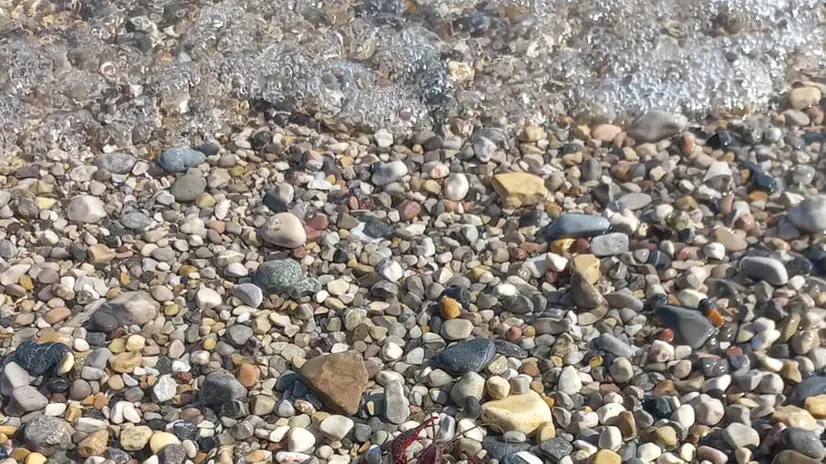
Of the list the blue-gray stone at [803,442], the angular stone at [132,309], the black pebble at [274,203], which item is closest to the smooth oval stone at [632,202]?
the blue-gray stone at [803,442]

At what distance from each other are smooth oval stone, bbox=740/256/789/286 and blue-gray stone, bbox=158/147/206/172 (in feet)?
6.06

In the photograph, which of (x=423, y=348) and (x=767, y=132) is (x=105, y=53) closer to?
(x=423, y=348)

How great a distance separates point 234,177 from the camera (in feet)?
10.2

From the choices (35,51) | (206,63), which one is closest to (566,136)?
(206,63)

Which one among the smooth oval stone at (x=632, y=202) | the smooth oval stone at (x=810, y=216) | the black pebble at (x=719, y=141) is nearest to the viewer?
the smooth oval stone at (x=810, y=216)

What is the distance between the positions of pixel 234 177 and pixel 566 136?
4.04ft

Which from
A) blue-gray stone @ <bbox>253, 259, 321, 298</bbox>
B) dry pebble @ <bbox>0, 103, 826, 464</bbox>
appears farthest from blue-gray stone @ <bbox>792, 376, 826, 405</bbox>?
blue-gray stone @ <bbox>253, 259, 321, 298</bbox>

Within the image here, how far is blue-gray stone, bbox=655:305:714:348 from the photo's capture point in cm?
259

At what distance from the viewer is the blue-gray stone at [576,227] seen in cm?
289

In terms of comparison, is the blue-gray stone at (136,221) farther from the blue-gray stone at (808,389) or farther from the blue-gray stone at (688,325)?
the blue-gray stone at (808,389)

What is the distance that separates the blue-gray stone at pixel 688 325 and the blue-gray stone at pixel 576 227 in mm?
381

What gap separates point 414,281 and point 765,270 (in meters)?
1.08

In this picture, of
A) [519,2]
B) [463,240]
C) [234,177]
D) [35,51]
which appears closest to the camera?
[463,240]

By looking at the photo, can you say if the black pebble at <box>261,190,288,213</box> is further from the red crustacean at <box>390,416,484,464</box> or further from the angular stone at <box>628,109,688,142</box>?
the angular stone at <box>628,109,688,142</box>
